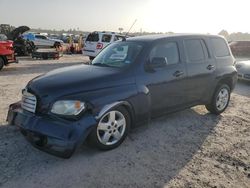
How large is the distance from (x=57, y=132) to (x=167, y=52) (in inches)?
102

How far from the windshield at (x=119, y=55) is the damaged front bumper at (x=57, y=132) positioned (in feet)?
4.41

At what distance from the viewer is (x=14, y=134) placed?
5121 mm

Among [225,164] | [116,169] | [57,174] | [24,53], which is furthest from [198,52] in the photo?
[24,53]

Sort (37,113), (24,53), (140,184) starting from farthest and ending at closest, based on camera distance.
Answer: (24,53) < (37,113) < (140,184)

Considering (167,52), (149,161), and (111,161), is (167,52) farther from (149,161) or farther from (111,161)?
(111,161)

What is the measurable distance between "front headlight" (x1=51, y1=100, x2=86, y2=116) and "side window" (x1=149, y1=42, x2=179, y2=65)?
1.66 metres

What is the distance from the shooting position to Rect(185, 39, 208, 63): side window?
588 centimetres

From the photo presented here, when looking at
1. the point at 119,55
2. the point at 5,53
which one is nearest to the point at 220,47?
the point at 119,55

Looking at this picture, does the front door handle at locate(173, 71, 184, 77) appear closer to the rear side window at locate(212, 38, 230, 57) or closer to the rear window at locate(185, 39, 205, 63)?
the rear window at locate(185, 39, 205, 63)

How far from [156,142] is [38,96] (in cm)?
207

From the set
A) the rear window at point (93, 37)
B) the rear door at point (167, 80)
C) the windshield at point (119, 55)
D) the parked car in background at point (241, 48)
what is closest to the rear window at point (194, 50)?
the rear door at point (167, 80)

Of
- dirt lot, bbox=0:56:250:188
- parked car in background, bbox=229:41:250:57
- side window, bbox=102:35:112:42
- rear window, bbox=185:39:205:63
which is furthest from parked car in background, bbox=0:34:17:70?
parked car in background, bbox=229:41:250:57

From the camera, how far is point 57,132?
156 inches

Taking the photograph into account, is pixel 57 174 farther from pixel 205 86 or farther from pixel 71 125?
pixel 205 86
